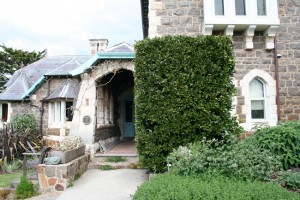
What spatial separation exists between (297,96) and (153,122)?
5.29m

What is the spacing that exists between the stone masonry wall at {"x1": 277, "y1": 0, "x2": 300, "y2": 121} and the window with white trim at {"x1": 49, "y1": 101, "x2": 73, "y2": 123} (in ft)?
28.2

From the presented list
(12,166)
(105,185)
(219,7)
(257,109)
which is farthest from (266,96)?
(12,166)

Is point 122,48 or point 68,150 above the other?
point 122,48

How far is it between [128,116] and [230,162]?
10.7m

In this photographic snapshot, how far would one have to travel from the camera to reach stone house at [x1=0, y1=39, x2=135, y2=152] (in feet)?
31.3

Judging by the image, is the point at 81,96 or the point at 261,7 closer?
the point at 261,7

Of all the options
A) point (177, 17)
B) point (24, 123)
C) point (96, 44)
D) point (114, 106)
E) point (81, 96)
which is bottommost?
point (24, 123)

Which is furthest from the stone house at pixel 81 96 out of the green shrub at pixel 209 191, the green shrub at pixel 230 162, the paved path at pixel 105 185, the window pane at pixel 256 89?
the green shrub at pixel 209 191

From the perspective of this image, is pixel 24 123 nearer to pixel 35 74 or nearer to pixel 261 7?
pixel 35 74

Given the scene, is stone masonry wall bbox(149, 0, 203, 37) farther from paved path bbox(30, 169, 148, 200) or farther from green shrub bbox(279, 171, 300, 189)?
green shrub bbox(279, 171, 300, 189)

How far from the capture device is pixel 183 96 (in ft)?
21.9

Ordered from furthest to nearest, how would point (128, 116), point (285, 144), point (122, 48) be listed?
point (128, 116) → point (122, 48) → point (285, 144)

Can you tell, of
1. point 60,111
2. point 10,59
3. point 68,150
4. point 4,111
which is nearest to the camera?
point 68,150

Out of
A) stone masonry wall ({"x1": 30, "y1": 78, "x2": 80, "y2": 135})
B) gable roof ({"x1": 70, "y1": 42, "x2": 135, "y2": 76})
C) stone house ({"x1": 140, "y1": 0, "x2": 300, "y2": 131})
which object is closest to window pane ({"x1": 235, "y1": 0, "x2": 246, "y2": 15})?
stone house ({"x1": 140, "y1": 0, "x2": 300, "y2": 131})
